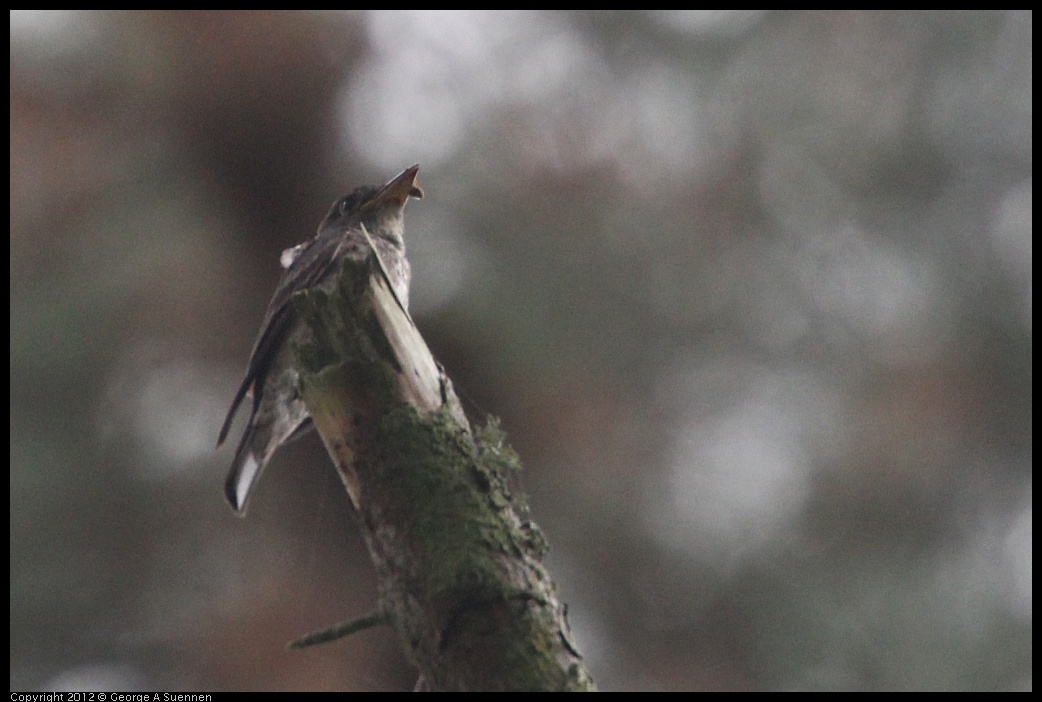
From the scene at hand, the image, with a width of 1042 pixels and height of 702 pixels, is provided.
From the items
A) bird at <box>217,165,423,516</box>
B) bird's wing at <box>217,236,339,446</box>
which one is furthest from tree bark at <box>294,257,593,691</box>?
bird's wing at <box>217,236,339,446</box>

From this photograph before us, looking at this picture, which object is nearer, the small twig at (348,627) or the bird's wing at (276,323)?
the small twig at (348,627)

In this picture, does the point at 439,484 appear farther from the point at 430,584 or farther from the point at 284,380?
the point at 284,380

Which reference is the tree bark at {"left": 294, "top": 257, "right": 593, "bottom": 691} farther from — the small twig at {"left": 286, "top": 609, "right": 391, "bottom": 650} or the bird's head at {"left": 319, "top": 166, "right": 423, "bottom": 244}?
the bird's head at {"left": 319, "top": 166, "right": 423, "bottom": 244}

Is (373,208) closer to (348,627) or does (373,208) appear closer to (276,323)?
(276,323)

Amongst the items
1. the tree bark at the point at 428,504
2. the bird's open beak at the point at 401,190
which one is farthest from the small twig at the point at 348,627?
the bird's open beak at the point at 401,190

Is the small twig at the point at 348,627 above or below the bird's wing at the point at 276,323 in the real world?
below

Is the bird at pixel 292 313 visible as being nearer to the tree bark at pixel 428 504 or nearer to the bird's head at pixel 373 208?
the bird's head at pixel 373 208

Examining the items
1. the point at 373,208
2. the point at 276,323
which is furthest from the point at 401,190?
the point at 276,323

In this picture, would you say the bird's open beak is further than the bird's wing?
Yes

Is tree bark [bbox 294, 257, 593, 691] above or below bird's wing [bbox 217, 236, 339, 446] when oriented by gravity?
below
